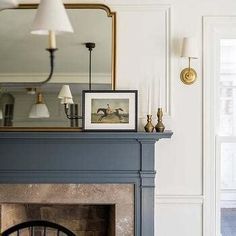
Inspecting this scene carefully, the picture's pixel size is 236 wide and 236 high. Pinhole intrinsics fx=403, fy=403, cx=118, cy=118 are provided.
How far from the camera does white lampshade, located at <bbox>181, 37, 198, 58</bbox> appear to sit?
9.72ft

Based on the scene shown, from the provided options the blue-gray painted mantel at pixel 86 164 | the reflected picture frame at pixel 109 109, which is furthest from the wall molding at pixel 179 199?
the reflected picture frame at pixel 109 109

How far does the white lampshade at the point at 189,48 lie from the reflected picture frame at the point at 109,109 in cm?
46

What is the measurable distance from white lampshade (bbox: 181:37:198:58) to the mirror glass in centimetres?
54

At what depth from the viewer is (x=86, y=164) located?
9.96ft

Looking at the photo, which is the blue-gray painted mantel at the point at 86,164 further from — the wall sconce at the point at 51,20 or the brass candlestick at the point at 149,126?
the wall sconce at the point at 51,20

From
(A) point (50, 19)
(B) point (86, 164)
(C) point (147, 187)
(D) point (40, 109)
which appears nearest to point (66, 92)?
(D) point (40, 109)

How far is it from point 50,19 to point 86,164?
189 cm

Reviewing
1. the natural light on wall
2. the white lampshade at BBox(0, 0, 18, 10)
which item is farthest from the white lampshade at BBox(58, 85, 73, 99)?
the white lampshade at BBox(0, 0, 18, 10)

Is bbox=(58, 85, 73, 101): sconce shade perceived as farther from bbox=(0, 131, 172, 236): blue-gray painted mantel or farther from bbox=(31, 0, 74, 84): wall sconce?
bbox=(31, 0, 74, 84): wall sconce

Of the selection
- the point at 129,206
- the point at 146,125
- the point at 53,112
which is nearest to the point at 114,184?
the point at 129,206

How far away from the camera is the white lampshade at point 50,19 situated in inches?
49.5

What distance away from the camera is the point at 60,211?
3330 millimetres

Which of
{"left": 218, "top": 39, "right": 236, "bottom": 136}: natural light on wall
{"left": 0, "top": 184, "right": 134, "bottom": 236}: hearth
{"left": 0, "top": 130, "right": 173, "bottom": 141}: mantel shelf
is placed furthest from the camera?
{"left": 218, "top": 39, "right": 236, "bottom": 136}: natural light on wall

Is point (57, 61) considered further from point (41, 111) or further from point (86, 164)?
point (86, 164)
